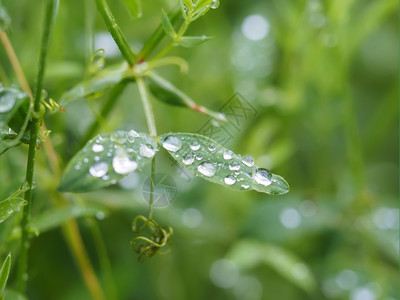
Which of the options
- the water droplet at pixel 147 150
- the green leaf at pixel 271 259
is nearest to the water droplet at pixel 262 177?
the water droplet at pixel 147 150

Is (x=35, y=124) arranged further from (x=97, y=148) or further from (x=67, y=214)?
(x=67, y=214)

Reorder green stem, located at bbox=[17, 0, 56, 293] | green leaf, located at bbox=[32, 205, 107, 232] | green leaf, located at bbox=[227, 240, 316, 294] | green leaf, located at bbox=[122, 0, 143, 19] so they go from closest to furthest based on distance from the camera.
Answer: green stem, located at bbox=[17, 0, 56, 293], green leaf, located at bbox=[122, 0, 143, 19], green leaf, located at bbox=[32, 205, 107, 232], green leaf, located at bbox=[227, 240, 316, 294]

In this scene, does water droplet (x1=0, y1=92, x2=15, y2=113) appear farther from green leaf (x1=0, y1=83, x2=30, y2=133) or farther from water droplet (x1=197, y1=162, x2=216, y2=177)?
water droplet (x1=197, y1=162, x2=216, y2=177)

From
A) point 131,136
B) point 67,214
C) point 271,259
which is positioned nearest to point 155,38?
point 131,136

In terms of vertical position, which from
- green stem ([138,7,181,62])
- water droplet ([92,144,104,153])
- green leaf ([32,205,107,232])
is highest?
green stem ([138,7,181,62])

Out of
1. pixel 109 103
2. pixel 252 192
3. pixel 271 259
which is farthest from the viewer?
pixel 252 192

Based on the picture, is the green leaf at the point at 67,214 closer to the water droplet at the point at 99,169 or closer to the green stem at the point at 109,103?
the green stem at the point at 109,103

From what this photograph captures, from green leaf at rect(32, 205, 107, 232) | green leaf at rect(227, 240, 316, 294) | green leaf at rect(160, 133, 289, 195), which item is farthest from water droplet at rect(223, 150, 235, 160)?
green leaf at rect(227, 240, 316, 294)
